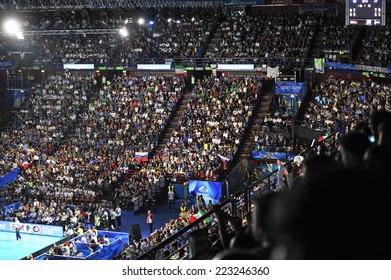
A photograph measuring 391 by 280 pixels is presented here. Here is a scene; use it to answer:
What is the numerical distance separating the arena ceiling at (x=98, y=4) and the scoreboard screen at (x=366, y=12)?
14.1m

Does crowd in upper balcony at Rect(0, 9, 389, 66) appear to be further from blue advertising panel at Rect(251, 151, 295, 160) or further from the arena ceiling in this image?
blue advertising panel at Rect(251, 151, 295, 160)

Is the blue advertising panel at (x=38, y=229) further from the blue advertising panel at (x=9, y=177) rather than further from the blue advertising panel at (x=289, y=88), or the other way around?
the blue advertising panel at (x=289, y=88)

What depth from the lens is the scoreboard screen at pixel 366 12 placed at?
28969 millimetres

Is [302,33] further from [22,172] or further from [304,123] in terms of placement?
[22,172]

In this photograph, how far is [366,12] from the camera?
29.3 metres

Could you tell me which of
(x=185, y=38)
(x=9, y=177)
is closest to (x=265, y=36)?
(x=185, y=38)

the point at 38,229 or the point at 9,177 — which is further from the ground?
the point at 9,177

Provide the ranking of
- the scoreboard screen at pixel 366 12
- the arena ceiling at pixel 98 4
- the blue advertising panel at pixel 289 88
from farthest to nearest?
1. the arena ceiling at pixel 98 4
2. the blue advertising panel at pixel 289 88
3. the scoreboard screen at pixel 366 12

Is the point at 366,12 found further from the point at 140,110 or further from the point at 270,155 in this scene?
the point at 140,110

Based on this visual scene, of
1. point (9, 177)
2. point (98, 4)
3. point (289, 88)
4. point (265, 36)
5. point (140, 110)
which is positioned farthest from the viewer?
point (98, 4)

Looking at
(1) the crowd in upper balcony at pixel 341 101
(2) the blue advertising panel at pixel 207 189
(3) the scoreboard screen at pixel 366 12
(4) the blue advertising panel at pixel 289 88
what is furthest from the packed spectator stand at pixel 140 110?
(3) the scoreboard screen at pixel 366 12

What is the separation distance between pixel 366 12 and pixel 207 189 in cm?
1105

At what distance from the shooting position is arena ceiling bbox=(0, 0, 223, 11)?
42.6 m

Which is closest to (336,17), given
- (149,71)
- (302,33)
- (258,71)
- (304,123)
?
(302,33)
